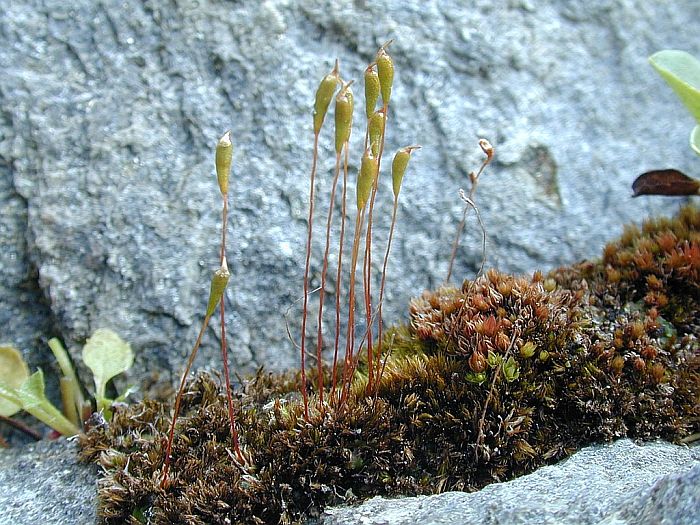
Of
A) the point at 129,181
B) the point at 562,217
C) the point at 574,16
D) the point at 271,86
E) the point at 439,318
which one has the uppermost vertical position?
the point at 574,16

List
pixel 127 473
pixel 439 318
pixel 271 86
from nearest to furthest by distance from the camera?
pixel 127 473 < pixel 439 318 < pixel 271 86

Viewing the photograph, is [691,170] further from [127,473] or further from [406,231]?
[127,473]

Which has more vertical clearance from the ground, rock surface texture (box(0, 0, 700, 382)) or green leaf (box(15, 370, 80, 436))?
rock surface texture (box(0, 0, 700, 382))

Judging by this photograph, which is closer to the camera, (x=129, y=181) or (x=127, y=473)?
(x=127, y=473)


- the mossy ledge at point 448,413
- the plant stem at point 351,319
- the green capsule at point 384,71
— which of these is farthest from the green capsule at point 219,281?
the green capsule at point 384,71

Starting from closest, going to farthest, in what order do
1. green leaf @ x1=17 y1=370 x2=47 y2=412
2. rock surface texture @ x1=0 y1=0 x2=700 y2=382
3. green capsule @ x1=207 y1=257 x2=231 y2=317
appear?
green capsule @ x1=207 y1=257 x2=231 y2=317, green leaf @ x1=17 y1=370 x2=47 y2=412, rock surface texture @ x1=0 y1=0 x2=700 y2=382

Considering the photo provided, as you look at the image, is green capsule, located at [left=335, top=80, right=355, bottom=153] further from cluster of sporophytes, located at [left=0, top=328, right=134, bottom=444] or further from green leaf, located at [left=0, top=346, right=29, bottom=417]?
green leaf, located at [left=0, top=346, right=29, bottom=417]

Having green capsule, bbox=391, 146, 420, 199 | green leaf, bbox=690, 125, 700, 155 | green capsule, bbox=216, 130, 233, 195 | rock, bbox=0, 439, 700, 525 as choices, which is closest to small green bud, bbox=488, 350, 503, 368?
rock, bbox=0, 439, 700, 525

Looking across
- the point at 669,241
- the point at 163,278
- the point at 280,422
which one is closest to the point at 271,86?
the point at 163,278
